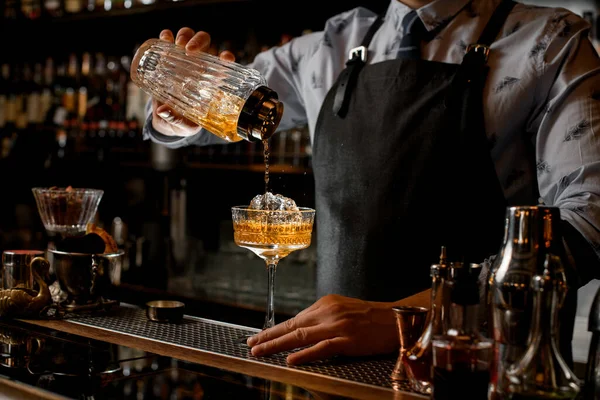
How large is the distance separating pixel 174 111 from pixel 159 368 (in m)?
0.77

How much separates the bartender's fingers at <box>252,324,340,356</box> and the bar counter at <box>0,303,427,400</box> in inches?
0.7

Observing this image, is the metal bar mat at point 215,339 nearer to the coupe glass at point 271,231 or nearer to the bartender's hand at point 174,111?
the coupe glass at point 271,231

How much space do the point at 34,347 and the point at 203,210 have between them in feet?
8.78

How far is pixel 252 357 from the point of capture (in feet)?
4.06

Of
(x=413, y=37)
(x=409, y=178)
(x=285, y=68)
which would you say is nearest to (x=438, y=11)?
(x=413, y=37)

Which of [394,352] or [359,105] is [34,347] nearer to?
[394,352]

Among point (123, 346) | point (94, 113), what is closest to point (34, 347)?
point (123, 346)

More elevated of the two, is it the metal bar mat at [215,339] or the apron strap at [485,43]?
the apron strap at [485,43]

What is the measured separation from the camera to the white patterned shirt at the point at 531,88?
1.57 metres

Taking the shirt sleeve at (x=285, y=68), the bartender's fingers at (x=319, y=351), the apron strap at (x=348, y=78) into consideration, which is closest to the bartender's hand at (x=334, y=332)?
the bartender's fingers at (x=319, y=351)

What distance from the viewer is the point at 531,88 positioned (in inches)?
67.9

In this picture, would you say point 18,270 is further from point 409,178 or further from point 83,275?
point 409,178

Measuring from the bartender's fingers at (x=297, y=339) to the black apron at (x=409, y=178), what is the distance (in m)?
0.61

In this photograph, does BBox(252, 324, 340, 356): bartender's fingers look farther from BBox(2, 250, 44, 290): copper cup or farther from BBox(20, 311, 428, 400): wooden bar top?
BBox(2, 250, 44, 290): copper cup
